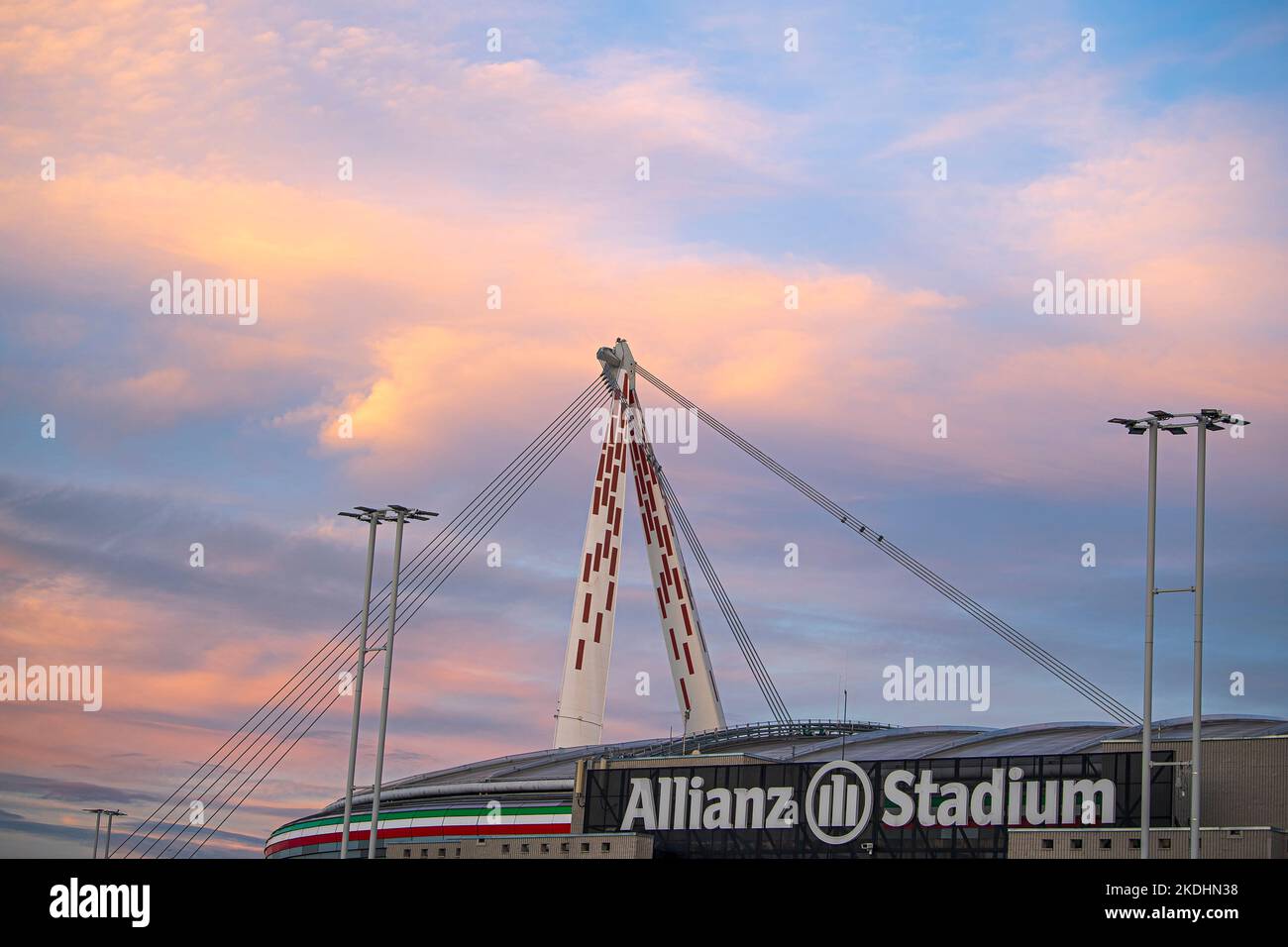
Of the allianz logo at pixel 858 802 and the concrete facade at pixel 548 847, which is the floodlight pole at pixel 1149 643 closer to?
the allianz logo at pixel 858 802

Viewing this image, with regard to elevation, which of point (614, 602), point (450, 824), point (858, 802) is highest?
point (614, 602)

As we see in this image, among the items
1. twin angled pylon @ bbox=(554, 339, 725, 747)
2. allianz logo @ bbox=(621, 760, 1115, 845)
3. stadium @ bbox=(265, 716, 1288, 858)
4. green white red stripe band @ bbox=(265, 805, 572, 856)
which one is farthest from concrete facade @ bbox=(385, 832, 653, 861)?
twin angled pylon @ bbox=(554, 339, 725, 747)

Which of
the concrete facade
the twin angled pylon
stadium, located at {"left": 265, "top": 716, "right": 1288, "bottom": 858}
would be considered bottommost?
the concrete facade

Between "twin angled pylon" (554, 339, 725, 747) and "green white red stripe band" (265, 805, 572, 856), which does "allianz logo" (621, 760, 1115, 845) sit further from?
"twin angled pylon" (554, 339, 725, 747)

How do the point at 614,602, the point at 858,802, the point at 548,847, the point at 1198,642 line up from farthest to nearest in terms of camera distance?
1. the point at 614,602
2. the point at 548,847
3. the point at 858,802
4. the point at 1198,642

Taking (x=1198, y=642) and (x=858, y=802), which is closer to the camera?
(x=1198, y=642)

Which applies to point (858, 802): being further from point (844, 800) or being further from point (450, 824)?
point (450, 824)

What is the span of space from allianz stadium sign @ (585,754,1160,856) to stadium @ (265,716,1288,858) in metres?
0.07

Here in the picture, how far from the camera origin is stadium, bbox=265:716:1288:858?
49.6 m

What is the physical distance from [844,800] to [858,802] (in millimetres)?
513

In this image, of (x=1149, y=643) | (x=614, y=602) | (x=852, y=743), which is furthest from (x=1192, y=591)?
(x=614, y=602)

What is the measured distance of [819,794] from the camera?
5547 cm

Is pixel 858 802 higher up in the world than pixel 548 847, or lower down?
higher up
